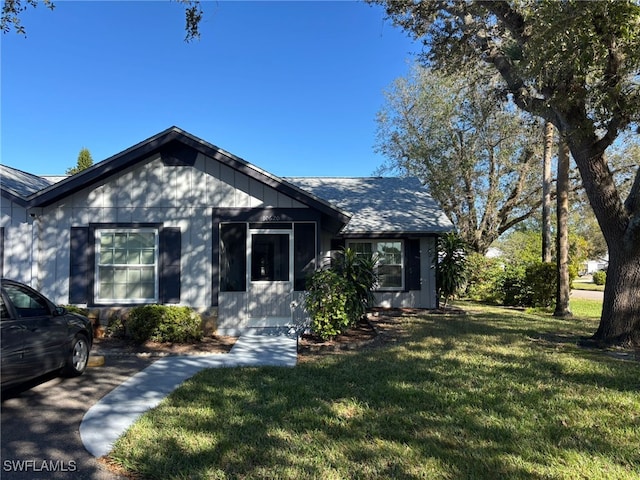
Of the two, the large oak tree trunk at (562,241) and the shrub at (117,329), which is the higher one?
the large oak tree trunk at (562,241)

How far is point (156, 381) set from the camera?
20.0 ft

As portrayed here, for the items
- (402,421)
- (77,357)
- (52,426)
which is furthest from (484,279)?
(52,426)

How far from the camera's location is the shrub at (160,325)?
8617mm

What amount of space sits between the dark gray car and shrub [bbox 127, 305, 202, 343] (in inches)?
84.9

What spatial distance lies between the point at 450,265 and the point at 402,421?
32.6ft

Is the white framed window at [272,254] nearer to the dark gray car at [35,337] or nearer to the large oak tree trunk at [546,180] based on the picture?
the dark gray car at [35,337]

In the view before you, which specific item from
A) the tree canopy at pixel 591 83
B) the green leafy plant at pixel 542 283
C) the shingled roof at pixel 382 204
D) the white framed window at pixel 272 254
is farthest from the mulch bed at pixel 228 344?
the green leafy plant at pixel 542 283

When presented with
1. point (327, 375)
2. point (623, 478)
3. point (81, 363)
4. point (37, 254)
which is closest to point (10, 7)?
point (37, 254)

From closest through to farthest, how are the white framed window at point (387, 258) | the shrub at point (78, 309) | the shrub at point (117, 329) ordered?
the shrub at point (78, 309), the shrub at point (117, 329), the white framed window at point (387, 258)

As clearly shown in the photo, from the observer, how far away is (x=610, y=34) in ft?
20.7

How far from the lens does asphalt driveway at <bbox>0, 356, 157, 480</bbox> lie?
354cm

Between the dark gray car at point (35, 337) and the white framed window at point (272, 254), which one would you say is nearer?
the dark gray car at point (35, 337)

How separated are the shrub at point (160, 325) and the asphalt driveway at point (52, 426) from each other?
188 centimetres

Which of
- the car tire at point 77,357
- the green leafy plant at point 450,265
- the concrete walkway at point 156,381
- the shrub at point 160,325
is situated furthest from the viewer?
the green leafy plant at point 450,265
